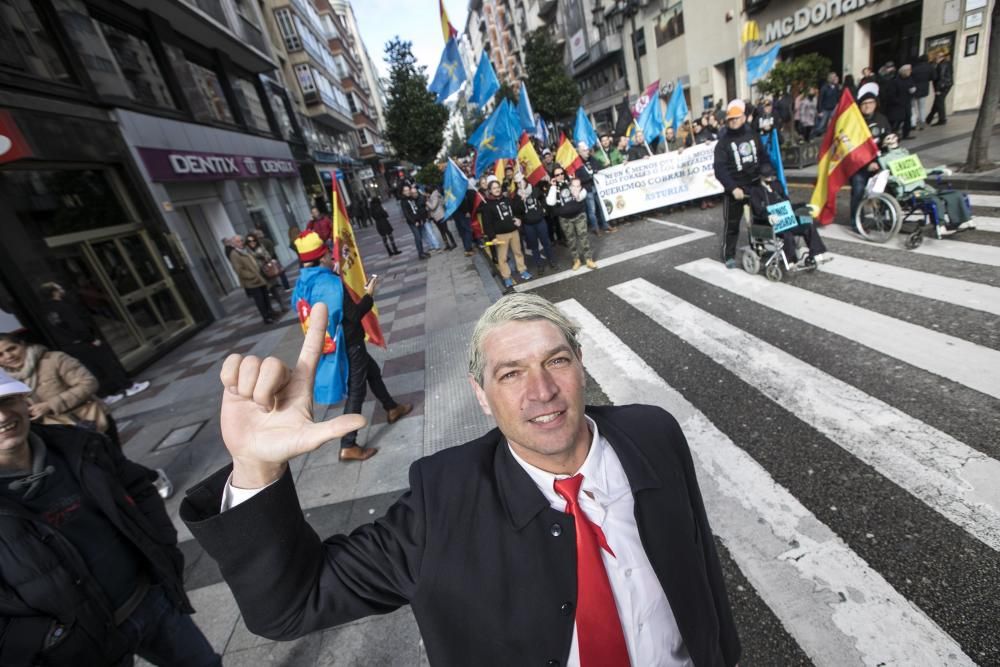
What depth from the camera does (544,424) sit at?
1501 mm

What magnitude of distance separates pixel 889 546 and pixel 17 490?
408 cm

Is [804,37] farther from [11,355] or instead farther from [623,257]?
[11,355]

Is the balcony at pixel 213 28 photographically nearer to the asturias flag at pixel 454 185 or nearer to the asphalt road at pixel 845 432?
the asturias flag at pixel 454 185

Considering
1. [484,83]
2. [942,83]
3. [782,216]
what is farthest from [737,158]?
[942,83]

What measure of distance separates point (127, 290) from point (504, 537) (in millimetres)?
11025

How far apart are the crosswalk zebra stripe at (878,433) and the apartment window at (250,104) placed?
Result: 19687 mm

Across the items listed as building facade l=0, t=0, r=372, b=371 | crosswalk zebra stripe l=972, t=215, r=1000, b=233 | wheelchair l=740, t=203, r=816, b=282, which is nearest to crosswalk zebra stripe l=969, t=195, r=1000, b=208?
crosswalk zebra stripe l=972, t=215, r=1000, b=233

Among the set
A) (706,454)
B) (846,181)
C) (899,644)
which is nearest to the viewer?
(899,644)

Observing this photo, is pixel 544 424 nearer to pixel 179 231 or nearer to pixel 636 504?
pixel 636 504

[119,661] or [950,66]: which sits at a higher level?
[950,66]

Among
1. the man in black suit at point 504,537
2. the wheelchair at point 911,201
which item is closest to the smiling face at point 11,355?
the man in black suit at point 504,537

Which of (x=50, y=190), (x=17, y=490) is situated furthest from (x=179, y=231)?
(x=17, y=490)

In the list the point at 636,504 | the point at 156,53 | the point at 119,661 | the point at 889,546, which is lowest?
the point at 889,546

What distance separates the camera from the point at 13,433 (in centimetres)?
182
